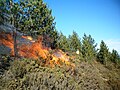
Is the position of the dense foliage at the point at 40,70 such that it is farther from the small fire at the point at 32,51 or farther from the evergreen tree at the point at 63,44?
the evergreen tree at the point at 63,44

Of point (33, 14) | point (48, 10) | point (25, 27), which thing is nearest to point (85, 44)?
point (48, 10)

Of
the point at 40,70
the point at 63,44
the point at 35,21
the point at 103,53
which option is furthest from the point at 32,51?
the point at 103,53

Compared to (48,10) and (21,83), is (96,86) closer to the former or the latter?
(21,83)

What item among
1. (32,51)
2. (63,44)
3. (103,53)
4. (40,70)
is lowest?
(40,70)

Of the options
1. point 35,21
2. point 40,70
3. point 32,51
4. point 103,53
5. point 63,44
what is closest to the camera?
point 40,70

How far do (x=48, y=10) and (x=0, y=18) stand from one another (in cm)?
1443

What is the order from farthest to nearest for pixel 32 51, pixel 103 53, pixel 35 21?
pixel 103 53 < pixel 35 21 < pixel 32 51

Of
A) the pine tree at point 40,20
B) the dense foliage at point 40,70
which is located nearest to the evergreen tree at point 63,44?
the dense foliage at point 40,70

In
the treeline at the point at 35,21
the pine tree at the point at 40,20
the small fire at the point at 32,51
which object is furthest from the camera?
the pine tree at the point at 40,20

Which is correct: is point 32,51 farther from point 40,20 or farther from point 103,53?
point 103,53

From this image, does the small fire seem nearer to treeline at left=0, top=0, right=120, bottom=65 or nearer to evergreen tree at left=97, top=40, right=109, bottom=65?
treeline at left=0, top=0, right=120, bottom=65

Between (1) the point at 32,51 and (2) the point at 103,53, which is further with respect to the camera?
(2) the point at 103,53

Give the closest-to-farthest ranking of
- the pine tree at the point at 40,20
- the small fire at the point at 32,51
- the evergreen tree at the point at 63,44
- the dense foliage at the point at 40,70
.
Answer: the dense foliage at the point at 40,70, the small fire at the point at 32,51, the pine tree at the point at 40,20, the evergreen tree at the point at 63,44

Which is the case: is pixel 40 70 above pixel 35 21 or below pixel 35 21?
below
